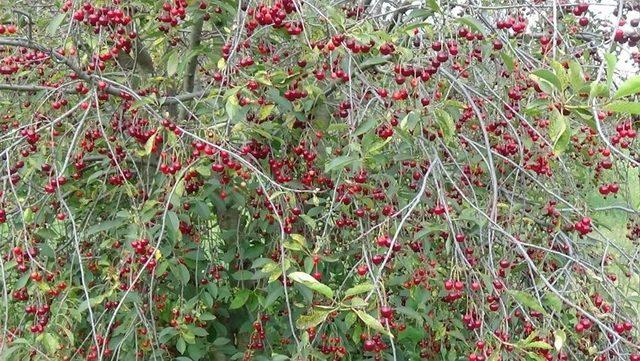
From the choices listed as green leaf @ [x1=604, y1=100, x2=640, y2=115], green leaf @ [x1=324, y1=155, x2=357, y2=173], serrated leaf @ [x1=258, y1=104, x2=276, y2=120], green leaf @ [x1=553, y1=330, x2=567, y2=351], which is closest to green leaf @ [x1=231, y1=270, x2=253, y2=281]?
serrated leaf @ [x1=258, y1=104, x2=276, y2=120]

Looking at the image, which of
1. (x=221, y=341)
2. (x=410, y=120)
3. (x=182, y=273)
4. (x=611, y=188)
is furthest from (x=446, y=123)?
(x=221, y=341)

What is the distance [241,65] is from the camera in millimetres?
2008

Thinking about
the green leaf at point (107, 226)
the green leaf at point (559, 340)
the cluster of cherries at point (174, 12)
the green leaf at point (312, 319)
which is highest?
the cluster of cherries at point (174, 12)

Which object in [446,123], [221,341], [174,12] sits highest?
[174,12]

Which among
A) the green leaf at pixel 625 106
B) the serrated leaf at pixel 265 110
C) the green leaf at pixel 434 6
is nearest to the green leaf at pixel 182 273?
the serrated leaf at pixel 265 110

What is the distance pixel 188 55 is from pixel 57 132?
45 cm

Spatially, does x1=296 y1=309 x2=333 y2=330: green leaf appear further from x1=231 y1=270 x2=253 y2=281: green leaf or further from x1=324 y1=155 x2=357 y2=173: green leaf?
x1=231 y1=270 x2=253 y2=281: green leaf

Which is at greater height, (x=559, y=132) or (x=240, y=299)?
(x=559, y=132)

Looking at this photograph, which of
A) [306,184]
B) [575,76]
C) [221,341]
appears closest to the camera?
[575,76]

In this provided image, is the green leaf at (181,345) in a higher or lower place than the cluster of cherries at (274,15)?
lower

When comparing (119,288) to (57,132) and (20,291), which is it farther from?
(57,132)

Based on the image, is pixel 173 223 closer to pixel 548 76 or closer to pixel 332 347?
pixel 332 347

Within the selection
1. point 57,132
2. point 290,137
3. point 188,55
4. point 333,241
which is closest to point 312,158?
point 290,137

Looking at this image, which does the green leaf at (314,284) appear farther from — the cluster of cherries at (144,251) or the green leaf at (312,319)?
the cluster of cherries at (144,251)
